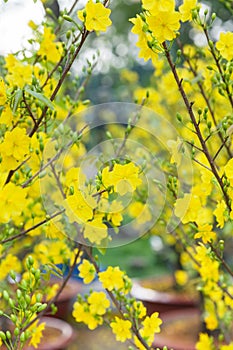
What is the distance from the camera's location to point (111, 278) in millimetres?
1338

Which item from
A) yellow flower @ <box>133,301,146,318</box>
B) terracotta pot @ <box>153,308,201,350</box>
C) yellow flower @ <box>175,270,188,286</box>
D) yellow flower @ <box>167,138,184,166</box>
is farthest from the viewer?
yellow flower @ <box>175,270,188,286</box>

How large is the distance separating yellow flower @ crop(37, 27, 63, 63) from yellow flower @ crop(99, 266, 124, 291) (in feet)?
2.18

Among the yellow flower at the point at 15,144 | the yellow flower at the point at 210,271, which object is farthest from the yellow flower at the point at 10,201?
the yellow flower at the point at 210,271

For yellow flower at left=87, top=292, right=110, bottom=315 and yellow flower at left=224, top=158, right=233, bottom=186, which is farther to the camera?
yellow flower at left=87, top=292, right=110, bottom=315

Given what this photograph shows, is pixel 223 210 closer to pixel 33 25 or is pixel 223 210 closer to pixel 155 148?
pixel 33 25

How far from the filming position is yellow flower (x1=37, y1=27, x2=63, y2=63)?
148cm

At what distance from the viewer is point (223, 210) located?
114cm

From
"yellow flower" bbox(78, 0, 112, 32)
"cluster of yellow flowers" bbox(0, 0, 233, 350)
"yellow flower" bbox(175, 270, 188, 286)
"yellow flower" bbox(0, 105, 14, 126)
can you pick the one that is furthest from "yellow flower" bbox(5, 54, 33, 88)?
"yellow flower" bbox(175, 270, 188, 286)

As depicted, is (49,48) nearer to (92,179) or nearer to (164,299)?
(92,179)

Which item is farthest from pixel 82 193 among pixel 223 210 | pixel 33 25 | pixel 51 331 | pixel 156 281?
pixel 156 281

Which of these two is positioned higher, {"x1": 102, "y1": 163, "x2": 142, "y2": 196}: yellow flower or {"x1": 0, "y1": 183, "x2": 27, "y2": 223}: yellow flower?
{"x1": 102, "y1": 163, "x2": 142, "y2": 196}: yellow flower

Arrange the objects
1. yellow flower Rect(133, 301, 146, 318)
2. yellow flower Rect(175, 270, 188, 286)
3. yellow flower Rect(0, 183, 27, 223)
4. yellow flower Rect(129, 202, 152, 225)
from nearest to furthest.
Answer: yellow flower Rect(0, 183, 27, 223)
yellow flower Rect(133, 301, 146, 318)
yellow flower Rect(129, 202, 152, 225)
yellow flower Rect(175, 270, 188, 286)

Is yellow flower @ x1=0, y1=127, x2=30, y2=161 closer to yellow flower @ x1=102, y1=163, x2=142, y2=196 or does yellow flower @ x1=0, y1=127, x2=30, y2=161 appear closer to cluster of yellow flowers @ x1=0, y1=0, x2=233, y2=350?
cluster of yellow flowers @ x1=0, y1=0, x2=233, y2=350

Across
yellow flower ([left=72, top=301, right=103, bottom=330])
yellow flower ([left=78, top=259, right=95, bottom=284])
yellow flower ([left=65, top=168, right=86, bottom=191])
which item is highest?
yellow flower ([left=65, top=168, right=86, bottom=191])
